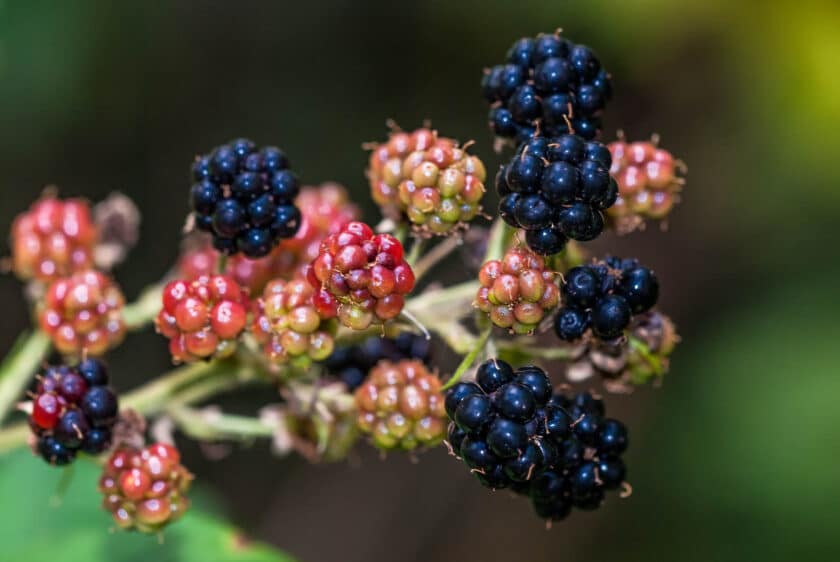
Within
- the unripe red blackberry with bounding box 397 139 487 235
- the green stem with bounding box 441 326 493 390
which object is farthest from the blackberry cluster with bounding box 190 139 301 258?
the green stem with bounding box 441 326 493 390

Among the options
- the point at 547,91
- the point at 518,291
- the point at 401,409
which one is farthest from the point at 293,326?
the point at 547,91

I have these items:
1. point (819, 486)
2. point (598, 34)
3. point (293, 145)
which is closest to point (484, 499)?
point (819, 486)

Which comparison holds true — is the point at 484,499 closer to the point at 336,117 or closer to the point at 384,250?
the point at 336,117

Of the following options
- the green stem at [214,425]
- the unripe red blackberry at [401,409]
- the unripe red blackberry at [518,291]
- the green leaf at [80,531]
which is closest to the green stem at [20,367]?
the green leaf at [80,531]

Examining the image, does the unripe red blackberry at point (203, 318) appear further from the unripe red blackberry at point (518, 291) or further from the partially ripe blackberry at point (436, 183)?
the unripe red blackberry at point (518, 291)

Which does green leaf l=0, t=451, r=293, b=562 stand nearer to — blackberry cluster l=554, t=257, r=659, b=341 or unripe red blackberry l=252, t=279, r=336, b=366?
unripe red blackberry l=252, t=279, r=336, b=366
